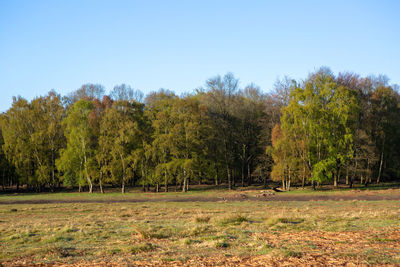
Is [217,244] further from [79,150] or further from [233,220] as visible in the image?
[79,150]

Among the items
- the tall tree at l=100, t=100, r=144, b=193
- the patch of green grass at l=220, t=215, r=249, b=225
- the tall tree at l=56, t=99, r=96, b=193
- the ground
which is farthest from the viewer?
the tall tree at l=56, t=99, r=96, b=193

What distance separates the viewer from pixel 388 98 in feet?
167

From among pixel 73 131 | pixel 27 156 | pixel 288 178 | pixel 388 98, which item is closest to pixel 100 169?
pixel 73 131

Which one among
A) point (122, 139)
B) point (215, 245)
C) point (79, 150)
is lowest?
point (215, 245)

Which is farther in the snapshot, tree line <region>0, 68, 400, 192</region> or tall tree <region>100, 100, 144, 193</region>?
tall tree <region>100, 100, 144, 193</region>

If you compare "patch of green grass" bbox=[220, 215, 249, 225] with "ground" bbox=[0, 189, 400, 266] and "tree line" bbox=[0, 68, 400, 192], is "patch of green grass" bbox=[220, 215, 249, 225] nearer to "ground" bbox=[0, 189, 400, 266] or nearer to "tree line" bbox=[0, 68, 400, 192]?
"ground" bbox=[0, 189, 400, 266]

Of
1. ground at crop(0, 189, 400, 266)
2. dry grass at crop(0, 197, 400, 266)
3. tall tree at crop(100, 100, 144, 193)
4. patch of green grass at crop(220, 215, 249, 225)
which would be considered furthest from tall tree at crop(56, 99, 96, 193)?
patch of green grass at crop(220, 215, 249, 225)

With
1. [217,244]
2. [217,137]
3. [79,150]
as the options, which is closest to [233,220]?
[217,244]

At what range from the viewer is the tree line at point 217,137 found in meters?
46.7

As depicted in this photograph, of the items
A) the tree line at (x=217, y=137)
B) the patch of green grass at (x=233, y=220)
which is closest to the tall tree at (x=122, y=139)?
the tree line at (x=217, y=137)

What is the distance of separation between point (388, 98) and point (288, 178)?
63.3 feet

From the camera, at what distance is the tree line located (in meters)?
46.7

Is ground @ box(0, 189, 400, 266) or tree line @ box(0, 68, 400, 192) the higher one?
tree line @ box(0, 68, 400, 192)

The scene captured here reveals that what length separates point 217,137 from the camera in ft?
179
